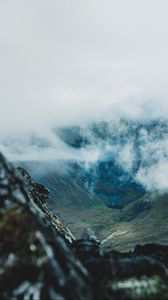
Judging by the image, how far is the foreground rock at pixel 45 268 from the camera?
49.7ft

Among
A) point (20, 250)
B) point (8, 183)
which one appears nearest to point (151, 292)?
point (20, 250)

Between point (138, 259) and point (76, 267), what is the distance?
489 centimetres

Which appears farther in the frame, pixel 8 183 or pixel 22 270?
pixel 8 183

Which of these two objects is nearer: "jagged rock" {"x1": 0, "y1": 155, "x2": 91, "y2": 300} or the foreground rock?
"jagged rock" {"x1": 0, "y1": 155, "x2": 91, "y2": 300}

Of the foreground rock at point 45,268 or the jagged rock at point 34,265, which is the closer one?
the jagged rock at point 34,265

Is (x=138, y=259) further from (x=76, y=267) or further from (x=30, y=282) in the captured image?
(x=30, y=282)

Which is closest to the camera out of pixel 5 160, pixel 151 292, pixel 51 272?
pixel 51 272

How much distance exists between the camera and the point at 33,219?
55.5 feet

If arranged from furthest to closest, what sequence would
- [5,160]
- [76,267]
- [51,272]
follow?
[5,160]
[76,267]
[51,272]

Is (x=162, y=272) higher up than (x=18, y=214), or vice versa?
(x=18, y=214)

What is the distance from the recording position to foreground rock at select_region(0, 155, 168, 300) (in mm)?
15148

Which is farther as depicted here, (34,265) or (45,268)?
(34,265)

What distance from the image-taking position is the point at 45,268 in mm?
15203

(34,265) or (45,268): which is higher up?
(34,265)
